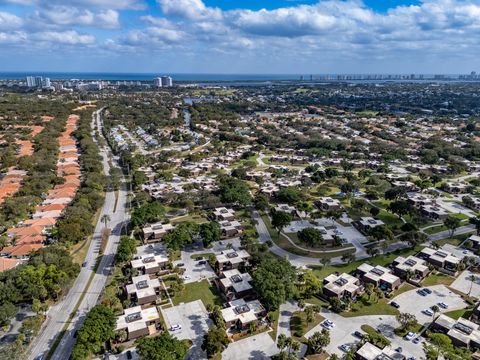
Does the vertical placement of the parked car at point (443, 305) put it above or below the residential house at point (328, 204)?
below

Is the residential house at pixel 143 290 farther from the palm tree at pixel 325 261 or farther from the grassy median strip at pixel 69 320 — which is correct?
the palm tree at pixel 325 261

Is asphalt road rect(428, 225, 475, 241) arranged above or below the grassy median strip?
above

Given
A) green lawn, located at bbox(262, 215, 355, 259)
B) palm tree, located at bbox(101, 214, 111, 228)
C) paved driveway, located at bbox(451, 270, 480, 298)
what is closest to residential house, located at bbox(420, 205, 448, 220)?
paved driveway, located at bbox(451, 270, 480, 298)

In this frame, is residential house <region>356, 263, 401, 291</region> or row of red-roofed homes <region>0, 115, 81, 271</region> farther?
row of red-roofed homes <region>0, 115, 81, 271</region>

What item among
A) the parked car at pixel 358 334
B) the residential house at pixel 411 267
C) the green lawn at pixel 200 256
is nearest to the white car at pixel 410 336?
the parked car at pixel 358 334

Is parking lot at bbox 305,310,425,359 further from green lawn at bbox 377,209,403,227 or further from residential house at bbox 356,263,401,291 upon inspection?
green lawn at bbox 377,209,403,227

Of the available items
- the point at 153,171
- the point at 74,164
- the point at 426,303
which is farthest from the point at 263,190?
the point at 74,164
